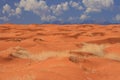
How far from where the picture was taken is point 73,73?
12469mm

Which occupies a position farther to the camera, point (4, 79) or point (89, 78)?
point (89, 78)

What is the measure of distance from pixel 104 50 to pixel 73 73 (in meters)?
8.50

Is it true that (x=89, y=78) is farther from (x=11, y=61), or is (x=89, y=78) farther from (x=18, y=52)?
(x=18, y=52)

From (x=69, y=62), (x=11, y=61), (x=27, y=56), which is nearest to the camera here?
(x=69, y=62)

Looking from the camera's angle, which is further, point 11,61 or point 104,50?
point 104,50

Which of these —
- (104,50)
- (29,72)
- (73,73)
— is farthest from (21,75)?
(104,50)

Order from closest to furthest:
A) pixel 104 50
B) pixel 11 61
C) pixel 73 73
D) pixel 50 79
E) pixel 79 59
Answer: pixel 50 79 < pixel 73 73 < pixel 79 59 < pixel 11 61 < pixel 104 50

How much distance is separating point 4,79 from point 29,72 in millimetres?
781

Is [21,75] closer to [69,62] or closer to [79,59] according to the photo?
[69,62]

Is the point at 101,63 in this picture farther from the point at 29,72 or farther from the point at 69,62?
the point at 29,72

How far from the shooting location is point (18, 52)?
19188 millimetres

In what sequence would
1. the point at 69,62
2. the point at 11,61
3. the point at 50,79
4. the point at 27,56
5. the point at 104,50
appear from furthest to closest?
the point at 104,50
the point at 27,56
the point at 11,61
the point at 69,62
the point at 50,79

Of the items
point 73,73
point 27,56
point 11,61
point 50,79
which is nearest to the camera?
point 50,79

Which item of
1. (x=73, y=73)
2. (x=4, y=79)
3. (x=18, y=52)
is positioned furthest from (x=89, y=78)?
(x=18, y=52)
